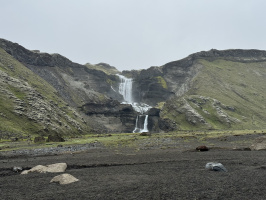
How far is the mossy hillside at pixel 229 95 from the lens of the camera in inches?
4973

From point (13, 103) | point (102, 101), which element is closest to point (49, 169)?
point (13, 103)

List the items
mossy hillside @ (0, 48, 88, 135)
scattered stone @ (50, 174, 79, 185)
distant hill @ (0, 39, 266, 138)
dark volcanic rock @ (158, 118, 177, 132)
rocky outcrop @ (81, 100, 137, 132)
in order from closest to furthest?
scattered stone @ (50, 174, 79, 185) < mossy hillside @ (0, 48, 88, 135) < distant hill @ (0, 39, 266, 138) < dark volcanic rock @ (158, 118, 177, 132) < rocky outcrop @ (81, 100, 137, 132)

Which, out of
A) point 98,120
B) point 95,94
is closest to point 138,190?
point 98,120

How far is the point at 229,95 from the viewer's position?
507ft

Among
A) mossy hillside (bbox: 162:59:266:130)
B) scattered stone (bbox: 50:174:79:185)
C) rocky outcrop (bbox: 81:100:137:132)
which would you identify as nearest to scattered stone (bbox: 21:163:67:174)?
scattered stone (bbox: 50:174:79:185)

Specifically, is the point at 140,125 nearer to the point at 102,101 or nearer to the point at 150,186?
the point at 102,101

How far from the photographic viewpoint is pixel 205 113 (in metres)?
130

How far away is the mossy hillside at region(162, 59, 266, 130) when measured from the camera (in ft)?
414

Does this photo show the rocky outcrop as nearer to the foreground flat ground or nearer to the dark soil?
the foreground flat ground

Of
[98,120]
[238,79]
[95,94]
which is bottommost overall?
[98,120]

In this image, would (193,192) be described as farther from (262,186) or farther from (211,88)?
(211,88)

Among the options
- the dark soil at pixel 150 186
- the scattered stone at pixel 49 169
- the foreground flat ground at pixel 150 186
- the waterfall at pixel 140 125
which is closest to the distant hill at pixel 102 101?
the waterfall at pixel 140 125

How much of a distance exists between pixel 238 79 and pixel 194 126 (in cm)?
8058

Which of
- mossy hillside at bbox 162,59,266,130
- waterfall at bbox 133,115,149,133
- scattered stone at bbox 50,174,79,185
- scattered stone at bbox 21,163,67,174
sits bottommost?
waterfall at bbox 133,115,149,133
